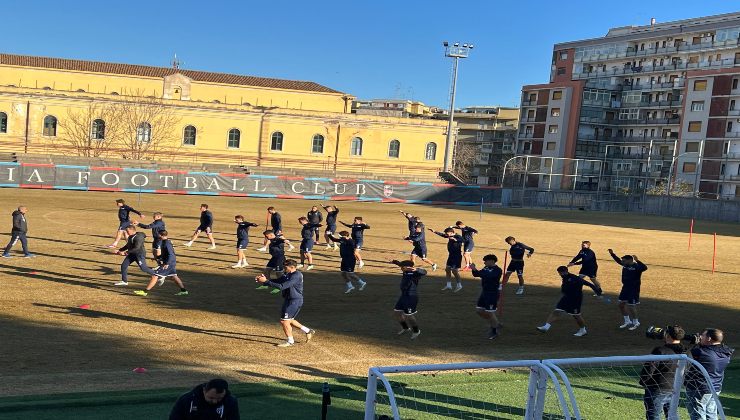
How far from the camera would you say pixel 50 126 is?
235ft

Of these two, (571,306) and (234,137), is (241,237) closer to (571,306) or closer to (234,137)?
(571,306)

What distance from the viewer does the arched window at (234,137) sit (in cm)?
7800

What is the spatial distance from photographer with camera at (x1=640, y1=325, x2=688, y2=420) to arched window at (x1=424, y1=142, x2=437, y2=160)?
76.3 meters

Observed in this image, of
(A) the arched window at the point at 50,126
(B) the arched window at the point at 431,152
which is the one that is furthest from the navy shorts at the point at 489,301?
(B) the arched window at the point at 431,152

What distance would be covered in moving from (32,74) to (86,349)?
74.0 metres

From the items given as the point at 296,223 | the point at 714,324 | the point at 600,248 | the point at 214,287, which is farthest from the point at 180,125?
the point at 714,324

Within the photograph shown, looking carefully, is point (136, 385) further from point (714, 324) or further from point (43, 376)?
point (714, 324)

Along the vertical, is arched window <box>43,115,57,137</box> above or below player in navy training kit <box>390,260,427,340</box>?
above

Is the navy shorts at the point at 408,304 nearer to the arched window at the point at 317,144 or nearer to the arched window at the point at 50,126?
the arched window at the point at 50,126

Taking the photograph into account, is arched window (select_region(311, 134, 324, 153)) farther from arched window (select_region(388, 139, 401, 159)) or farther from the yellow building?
arched window (select_region(388, 139, 401, 159))

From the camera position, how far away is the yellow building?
71688 mm

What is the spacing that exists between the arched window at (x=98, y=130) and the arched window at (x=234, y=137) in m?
13.1

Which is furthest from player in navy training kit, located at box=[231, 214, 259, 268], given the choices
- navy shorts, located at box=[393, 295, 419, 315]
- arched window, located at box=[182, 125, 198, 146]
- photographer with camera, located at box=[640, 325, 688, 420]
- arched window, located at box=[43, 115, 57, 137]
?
arched window, located at box=[43, 115, 57, 137]

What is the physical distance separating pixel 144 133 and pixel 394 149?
28.6 meters
